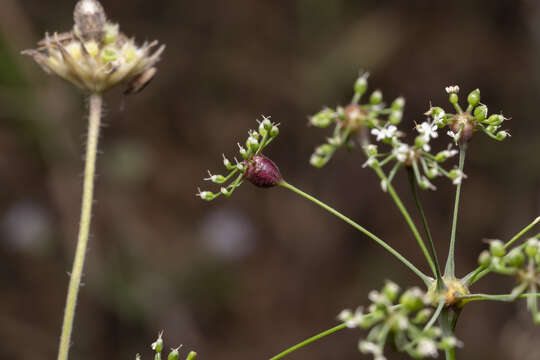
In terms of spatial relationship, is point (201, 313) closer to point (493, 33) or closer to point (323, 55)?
point (323, 55)

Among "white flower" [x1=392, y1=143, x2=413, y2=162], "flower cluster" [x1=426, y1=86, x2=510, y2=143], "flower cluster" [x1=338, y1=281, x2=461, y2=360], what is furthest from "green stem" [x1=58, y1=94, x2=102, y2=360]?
"flower cluster" [x1=426, y1=86, x2=510, y2=143]

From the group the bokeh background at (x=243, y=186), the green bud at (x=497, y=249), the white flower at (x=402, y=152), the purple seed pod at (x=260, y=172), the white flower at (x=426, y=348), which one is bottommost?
the white flower at (x=426, y=348)

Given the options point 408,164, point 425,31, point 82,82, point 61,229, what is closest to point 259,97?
point 425,31

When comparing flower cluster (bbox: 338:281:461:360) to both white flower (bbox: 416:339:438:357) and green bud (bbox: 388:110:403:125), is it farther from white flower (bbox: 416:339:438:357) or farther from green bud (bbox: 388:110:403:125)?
green bud (bbox: 388:110:403:125)

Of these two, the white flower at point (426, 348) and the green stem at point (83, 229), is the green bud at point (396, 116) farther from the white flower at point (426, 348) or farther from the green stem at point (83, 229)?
the green stem at point (83, 229)

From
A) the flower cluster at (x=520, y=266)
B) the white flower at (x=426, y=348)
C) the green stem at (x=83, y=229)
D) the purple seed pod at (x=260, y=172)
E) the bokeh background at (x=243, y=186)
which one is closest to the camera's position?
the white flower at (x=426, y=348)

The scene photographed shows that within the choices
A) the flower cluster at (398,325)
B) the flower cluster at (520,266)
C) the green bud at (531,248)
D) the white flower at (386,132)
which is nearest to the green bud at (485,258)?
the flower cluster at (520,266)

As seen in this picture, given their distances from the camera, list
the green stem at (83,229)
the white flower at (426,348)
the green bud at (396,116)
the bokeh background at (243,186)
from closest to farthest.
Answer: the white flower at (426,348) < the green bud at (396,116) < the green stem at (83,229) < the bokeh background at (243,186)

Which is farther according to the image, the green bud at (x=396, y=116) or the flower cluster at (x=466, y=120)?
the flower cluster at (x=466, y=120)

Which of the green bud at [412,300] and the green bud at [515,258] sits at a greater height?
the green bud at [515,258]
